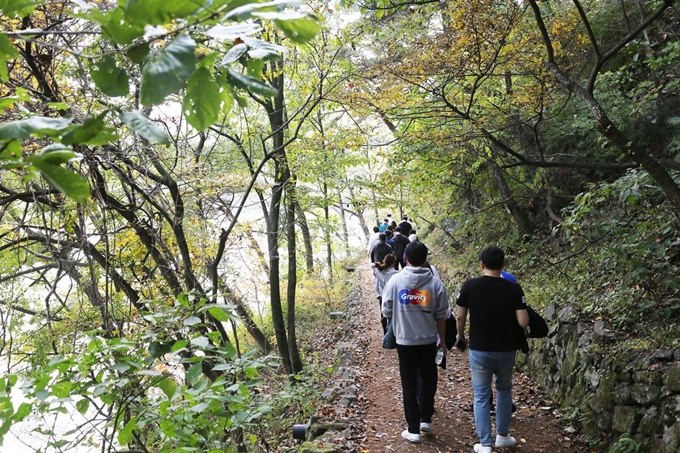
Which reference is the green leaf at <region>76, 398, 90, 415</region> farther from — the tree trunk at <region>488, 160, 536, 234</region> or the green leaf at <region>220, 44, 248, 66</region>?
the tree trunk at <region>488, 160, 536, 234</region>

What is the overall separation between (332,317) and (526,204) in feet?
25.0

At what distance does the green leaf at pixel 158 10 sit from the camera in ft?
3.01

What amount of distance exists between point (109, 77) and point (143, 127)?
200 millimetres

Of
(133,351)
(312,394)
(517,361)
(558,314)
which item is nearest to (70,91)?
(133,351)

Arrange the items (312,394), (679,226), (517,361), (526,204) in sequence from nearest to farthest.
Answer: (679,226)
(517,361)
(312,394)
(526,204)

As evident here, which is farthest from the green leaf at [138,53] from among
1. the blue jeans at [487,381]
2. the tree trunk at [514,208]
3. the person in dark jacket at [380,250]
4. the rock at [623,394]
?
the tree trunk at [514,208]

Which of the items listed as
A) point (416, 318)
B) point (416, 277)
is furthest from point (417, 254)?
point (416, 318)

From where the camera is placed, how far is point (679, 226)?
18.4 feet

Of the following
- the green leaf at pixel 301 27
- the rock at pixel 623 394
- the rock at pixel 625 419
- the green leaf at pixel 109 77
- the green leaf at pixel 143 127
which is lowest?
the rock at pixel 625 419

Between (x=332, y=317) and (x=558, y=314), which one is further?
(x=332, y=317)

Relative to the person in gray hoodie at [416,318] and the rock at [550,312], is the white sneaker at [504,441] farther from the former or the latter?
the rock at [550,312]

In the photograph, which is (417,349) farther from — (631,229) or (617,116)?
(617,116)

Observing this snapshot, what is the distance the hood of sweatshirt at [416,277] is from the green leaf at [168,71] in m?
4.08

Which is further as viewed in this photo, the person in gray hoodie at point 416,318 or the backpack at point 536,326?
the person in gray hoodie at point 416,318
